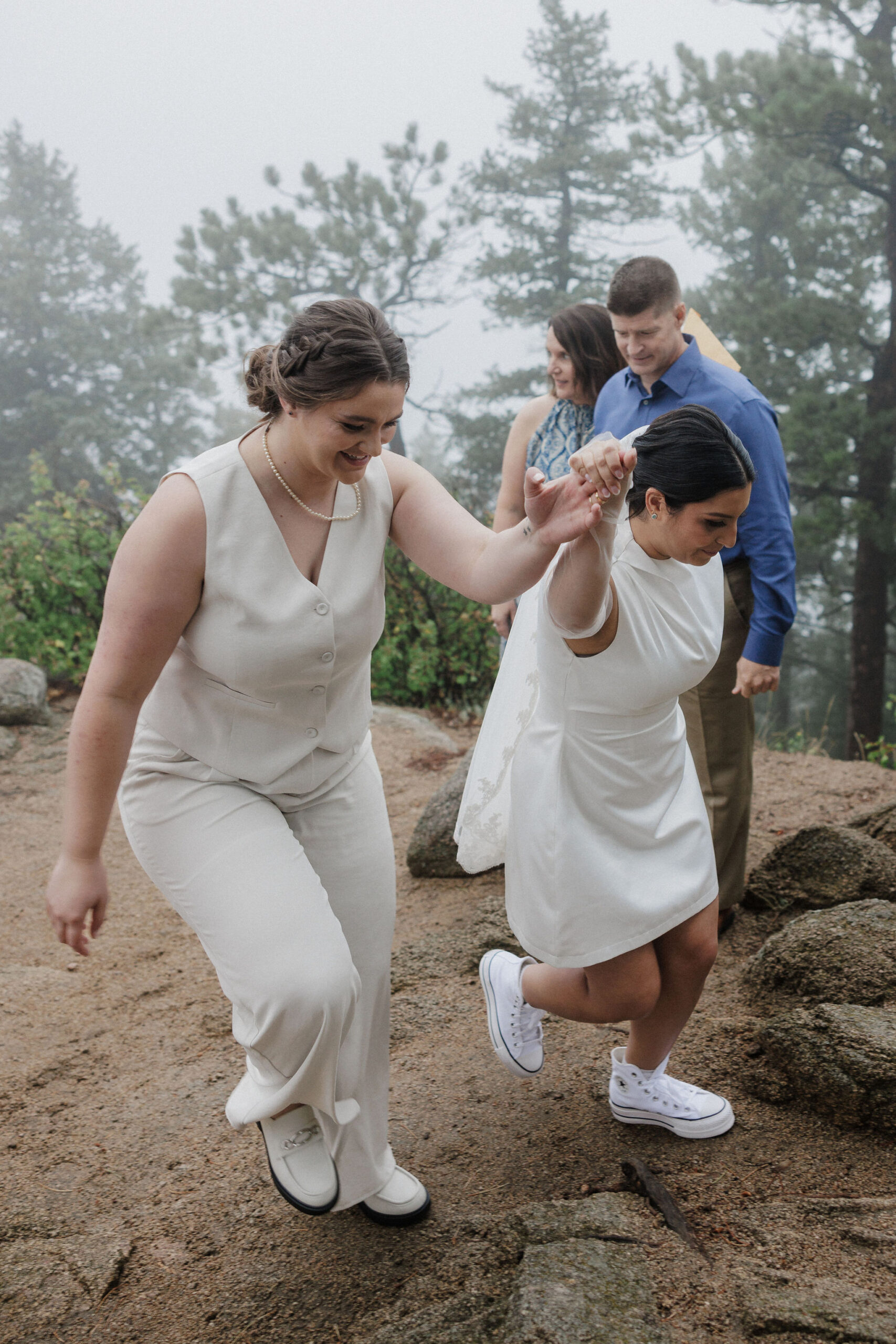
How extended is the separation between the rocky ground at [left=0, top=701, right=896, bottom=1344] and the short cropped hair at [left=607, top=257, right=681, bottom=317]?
7.08 feet

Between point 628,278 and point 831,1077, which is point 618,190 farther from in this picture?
point 831,1077

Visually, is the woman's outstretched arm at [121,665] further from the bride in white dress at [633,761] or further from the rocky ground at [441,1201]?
the rocky ground at [441,1201]

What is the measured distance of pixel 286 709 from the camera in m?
2.03

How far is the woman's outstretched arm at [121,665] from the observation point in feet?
6.04

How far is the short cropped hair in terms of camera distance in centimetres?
320

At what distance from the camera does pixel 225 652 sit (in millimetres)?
1930

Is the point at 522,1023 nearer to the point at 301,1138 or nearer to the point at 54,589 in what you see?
the point at 301,1138

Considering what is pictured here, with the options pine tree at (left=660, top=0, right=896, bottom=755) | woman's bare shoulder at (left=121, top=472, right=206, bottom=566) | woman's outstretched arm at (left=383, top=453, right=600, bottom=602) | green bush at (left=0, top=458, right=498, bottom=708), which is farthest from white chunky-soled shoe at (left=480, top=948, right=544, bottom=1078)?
pine tree at (left=660, top=0, right=896, bottom=755)

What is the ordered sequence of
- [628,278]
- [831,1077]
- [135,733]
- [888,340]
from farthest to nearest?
[888,340] → [628,278] → [831,1077] → [135,733]

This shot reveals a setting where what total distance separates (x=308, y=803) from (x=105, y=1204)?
1.21 m

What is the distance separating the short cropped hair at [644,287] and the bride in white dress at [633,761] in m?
1.09

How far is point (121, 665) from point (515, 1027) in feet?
4.63

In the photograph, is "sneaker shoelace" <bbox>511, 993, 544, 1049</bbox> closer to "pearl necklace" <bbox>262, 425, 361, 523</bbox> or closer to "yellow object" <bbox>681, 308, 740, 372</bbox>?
"pearl necklace" <bbox>262, 425, 361, 523</bbox>

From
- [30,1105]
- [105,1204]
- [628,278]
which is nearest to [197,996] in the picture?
[30,1105]
